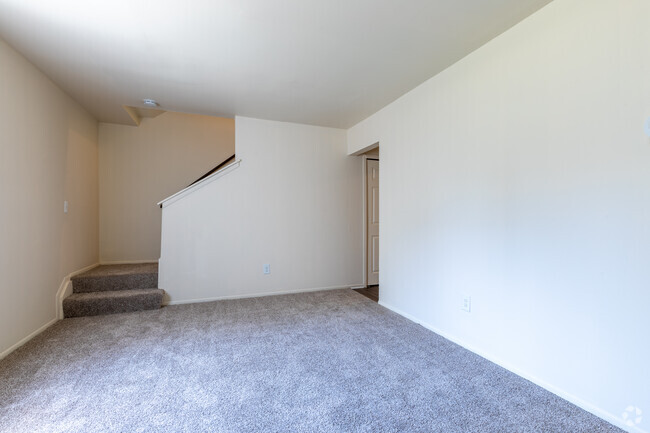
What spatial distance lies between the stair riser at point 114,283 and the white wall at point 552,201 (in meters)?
3.14

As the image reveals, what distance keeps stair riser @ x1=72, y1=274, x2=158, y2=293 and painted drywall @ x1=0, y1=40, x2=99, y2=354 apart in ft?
0.64

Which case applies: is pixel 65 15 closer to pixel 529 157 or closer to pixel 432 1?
pixel 432 1

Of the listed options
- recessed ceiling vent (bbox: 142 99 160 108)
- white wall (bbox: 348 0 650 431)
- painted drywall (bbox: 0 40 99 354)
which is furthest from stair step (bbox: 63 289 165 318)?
white wall (bbox: 348 0 650 431)

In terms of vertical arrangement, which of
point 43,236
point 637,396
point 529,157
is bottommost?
point 637,396

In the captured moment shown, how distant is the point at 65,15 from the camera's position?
1.86 m

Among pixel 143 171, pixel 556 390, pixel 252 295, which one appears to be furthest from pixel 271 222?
pixel 556 390

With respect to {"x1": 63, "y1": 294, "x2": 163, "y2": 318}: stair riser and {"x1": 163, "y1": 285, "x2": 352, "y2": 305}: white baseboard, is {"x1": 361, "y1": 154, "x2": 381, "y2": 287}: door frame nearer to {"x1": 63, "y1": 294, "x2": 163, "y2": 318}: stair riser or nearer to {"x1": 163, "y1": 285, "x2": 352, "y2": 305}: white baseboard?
{"x1": 163, "y1": 285, "x2": 352, "y2": 305}: white baseboard

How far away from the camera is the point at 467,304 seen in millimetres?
2318

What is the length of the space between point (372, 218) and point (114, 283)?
336cm

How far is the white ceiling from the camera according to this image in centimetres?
180

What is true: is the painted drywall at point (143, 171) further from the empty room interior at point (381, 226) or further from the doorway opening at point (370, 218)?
the doorway opening at point (370, 218)

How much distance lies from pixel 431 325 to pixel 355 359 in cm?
95

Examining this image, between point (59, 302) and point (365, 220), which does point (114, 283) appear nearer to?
point (59, 302)

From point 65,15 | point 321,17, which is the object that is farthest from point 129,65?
point 321,17
